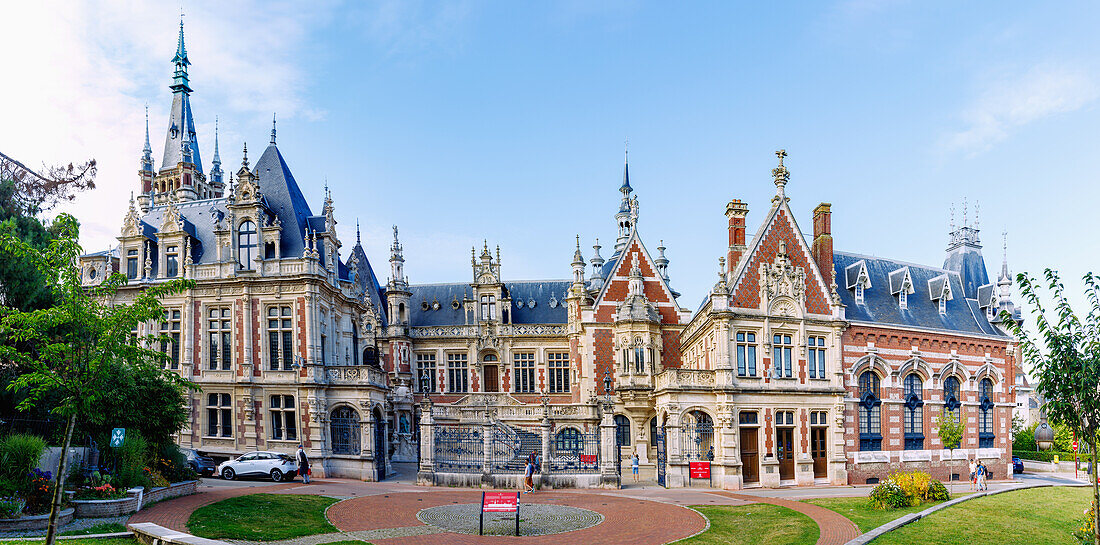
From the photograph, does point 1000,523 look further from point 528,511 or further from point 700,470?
point 528,511

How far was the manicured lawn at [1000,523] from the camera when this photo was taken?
64.7ft

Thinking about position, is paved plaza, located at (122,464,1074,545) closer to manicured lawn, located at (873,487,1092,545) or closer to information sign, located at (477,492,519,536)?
information sign, located at (477,492,519,536)

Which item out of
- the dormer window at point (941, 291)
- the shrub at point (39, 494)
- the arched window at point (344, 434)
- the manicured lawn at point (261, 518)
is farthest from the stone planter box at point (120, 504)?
the dormer window at point (941, 291)

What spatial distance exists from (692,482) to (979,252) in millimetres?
26751

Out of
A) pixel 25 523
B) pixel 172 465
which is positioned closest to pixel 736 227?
pixel 172 465

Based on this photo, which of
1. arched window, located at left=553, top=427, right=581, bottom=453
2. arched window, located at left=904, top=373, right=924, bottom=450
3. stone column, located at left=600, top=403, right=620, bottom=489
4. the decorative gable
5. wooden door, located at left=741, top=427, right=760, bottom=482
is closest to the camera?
stone column, located at left=600, top=403, right=620, bottom=489

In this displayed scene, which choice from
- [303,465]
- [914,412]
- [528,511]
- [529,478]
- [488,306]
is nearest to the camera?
[528,511]

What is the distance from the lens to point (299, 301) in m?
37.9

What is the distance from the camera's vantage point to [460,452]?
3391 cm

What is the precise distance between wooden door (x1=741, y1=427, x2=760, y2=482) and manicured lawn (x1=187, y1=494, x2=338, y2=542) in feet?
61.3

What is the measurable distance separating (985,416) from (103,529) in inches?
1590

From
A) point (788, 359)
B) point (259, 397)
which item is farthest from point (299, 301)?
point (788, 359)

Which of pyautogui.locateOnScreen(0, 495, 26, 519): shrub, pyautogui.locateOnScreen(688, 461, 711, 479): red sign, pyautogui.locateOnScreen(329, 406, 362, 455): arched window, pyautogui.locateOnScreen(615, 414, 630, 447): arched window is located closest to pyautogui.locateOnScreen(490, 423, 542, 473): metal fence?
pyautogui.locateOnScreen(688, 461, 711, 479): red sign

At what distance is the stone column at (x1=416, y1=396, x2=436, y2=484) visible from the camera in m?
33.0
